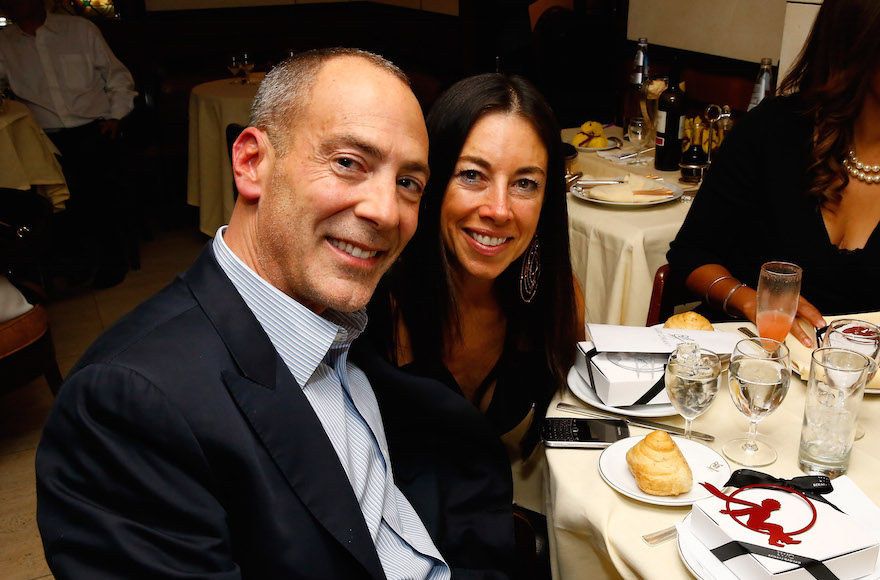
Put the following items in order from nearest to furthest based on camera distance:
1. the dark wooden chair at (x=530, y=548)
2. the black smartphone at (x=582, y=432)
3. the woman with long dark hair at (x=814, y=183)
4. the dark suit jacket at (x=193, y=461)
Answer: the dark suit jacket at (x=193, y=461), the black smartphone at (x=582, y=432), the dark wooden chair at (x=530, y=548), the woman with long dark hair at (x=814, y=183)

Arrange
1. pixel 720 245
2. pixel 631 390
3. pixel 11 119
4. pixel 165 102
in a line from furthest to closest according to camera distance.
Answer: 1. pixel 165 102
2. pixel 11 119
3. pixel 720 245
4. pixel 631 390

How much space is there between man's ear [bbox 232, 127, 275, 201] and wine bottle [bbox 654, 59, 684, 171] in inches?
86.0

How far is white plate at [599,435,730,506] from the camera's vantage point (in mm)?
1132

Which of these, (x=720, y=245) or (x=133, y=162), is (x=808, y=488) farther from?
(x=133, y=162)

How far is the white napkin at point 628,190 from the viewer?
8.71 feet

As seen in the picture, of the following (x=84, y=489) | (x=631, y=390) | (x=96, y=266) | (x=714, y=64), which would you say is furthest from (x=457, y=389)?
(x=96, y=266)

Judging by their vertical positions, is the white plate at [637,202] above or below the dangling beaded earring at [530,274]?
below

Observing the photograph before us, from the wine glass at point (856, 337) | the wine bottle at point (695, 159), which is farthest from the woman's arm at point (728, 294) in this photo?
the wine bottle at point (695, 159)

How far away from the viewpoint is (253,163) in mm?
Answer: 1119

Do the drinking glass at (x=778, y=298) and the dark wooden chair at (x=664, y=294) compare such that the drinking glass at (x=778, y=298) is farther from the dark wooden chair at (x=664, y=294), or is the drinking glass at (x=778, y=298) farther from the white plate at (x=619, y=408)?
A: the dark wooden chair at (x=664, y=294)

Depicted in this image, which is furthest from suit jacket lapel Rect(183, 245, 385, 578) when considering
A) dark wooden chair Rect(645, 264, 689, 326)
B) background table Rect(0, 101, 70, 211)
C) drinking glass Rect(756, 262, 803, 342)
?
background table Rect(0, 101, 70, 211)

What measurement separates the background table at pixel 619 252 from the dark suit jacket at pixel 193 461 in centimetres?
168

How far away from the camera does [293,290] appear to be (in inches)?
44.8

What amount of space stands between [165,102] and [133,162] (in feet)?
3.40
